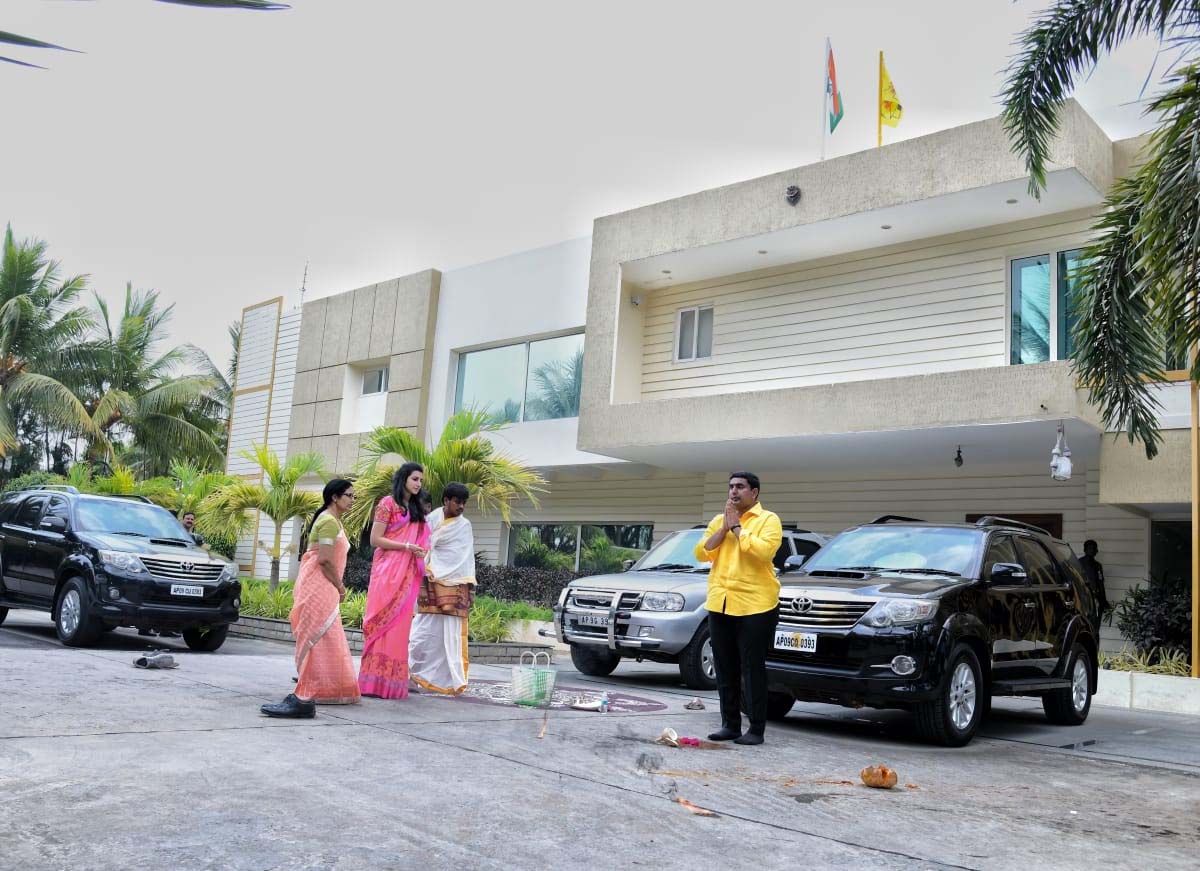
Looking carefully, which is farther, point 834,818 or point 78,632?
point 78,632

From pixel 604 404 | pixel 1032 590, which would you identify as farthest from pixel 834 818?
pixel 604 404

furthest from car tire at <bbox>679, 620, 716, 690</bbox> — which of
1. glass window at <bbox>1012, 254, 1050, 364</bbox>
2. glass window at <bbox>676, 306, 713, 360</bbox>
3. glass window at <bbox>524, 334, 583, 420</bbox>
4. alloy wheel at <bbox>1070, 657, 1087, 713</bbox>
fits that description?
glass window at <bbox>524, 334, 583, 420</bbox>

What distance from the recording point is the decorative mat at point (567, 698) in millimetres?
8712

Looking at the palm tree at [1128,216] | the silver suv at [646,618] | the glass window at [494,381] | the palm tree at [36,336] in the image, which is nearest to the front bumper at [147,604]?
the silver suv at [646,618]

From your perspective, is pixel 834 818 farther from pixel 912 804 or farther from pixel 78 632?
pixel 78 632

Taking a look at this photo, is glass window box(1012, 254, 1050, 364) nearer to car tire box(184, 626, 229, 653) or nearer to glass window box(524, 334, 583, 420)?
glass window box(524, 334, 583, 420)

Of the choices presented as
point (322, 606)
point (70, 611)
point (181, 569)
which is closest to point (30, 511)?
point (70, 611)

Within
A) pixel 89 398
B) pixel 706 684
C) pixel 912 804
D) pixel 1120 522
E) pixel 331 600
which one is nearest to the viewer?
pixel 912 804

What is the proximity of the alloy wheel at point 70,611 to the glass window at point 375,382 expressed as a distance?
13.5 metres

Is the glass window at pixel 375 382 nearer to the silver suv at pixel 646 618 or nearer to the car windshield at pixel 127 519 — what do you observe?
the car windshield at pixel 127 519

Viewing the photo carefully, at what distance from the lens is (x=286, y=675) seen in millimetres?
9773

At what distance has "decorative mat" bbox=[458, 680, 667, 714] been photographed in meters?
8.71

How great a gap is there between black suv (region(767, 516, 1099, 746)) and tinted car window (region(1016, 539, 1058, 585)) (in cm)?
1

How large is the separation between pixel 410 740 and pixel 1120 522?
11.7 meters
